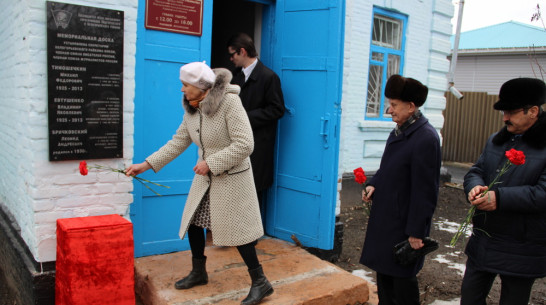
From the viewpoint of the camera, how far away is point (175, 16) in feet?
12.5

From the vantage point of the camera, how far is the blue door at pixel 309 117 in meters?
4.18

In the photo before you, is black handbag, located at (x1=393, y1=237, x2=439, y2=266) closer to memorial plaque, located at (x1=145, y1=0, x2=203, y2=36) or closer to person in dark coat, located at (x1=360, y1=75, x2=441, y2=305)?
person in dark coat, located at (x1=360, y1=75, x2=441, y2=305)

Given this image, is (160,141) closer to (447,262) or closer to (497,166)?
(497,166)

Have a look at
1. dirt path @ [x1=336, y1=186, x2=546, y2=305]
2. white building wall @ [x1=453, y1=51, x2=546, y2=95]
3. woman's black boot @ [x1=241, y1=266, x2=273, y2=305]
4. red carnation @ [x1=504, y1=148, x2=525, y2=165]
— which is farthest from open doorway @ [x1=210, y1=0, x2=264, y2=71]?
white building wall @ [x1=453, y1=51, x2=546, y2=95]

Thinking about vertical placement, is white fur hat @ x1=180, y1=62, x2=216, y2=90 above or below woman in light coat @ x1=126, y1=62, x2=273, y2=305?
above

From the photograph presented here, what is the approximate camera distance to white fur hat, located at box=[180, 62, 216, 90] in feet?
9.29

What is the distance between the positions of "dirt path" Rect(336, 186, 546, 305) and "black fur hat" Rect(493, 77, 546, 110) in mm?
2046

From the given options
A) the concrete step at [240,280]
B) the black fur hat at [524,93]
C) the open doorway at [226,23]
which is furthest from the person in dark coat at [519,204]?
the open doorway at [226,23]

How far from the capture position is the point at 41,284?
3.22 m

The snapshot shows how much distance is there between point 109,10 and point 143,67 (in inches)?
21.8

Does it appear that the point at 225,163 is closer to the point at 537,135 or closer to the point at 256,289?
the point at 256,289

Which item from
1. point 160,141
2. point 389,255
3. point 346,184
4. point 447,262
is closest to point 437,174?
point 389,255

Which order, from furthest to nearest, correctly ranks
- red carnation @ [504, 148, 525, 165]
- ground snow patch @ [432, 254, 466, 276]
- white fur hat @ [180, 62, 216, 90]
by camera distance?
ground snow patch @ [432, 254, 466, 276]
white fur hat @ [180, 62, 216, 90]
red carnation @ [504, 148, 525, 165]

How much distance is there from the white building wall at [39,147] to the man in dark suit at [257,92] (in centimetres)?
111
